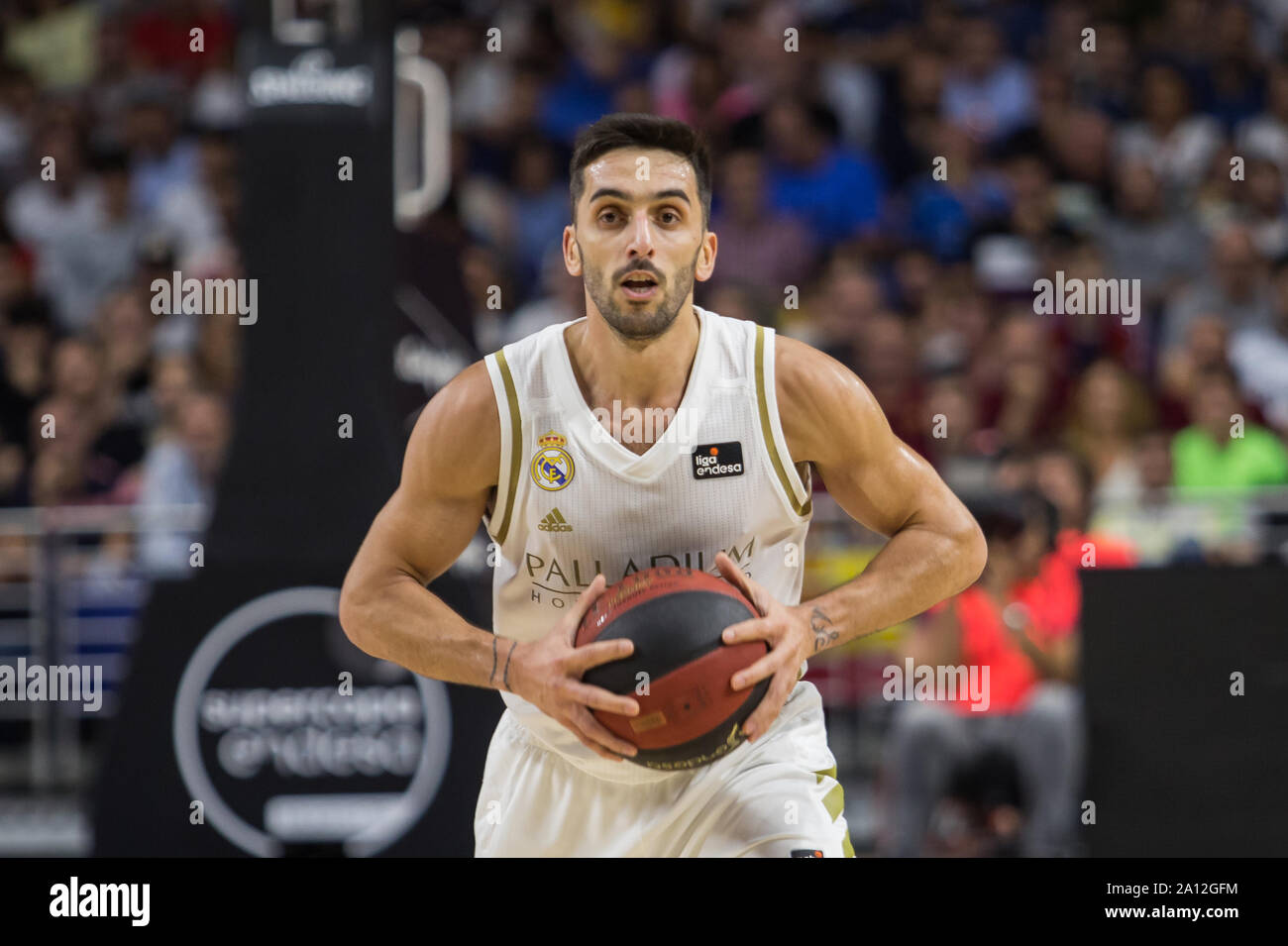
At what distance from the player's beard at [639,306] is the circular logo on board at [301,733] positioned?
197cm

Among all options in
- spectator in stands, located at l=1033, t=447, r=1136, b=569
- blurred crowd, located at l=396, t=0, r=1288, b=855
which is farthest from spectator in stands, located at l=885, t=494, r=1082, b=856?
spectator in stands, located at l=1033, t=447, r=1136, b=569

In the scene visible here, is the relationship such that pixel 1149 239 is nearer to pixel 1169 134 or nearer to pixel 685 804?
pixel 1169 134

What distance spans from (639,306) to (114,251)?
6.90m

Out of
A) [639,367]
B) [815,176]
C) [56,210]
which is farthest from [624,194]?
[56,210]

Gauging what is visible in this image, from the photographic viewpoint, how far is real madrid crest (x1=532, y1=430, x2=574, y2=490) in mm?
3859

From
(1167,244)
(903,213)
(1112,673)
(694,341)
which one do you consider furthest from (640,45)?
(694,341)

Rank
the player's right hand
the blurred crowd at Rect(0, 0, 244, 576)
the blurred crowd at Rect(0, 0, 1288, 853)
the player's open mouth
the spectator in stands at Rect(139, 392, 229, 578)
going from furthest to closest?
the blurred crowd at Rect(0, 0, 244, 576) < the spectator in stands at Rect(139, 392, 229, 578) < the blurred crowd at Rect(0, 0, 1288, 853) < the player's open mouth < the player's right hand

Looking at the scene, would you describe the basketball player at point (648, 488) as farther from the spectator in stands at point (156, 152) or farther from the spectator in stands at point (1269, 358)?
the spectator in stands at point (156, 152)

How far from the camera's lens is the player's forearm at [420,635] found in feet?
12.3

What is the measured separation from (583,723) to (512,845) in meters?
0.68

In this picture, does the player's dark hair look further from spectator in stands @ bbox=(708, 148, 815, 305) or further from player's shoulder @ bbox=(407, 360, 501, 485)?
spectator in stands @ bbox=(708, 148, 815, 305)

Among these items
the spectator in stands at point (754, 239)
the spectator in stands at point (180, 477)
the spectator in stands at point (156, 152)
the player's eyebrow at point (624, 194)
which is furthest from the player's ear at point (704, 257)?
the spectator in stands at point (156, 152)

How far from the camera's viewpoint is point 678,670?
11.3 feet

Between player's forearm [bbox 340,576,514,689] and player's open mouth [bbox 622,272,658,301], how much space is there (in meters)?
0.82
